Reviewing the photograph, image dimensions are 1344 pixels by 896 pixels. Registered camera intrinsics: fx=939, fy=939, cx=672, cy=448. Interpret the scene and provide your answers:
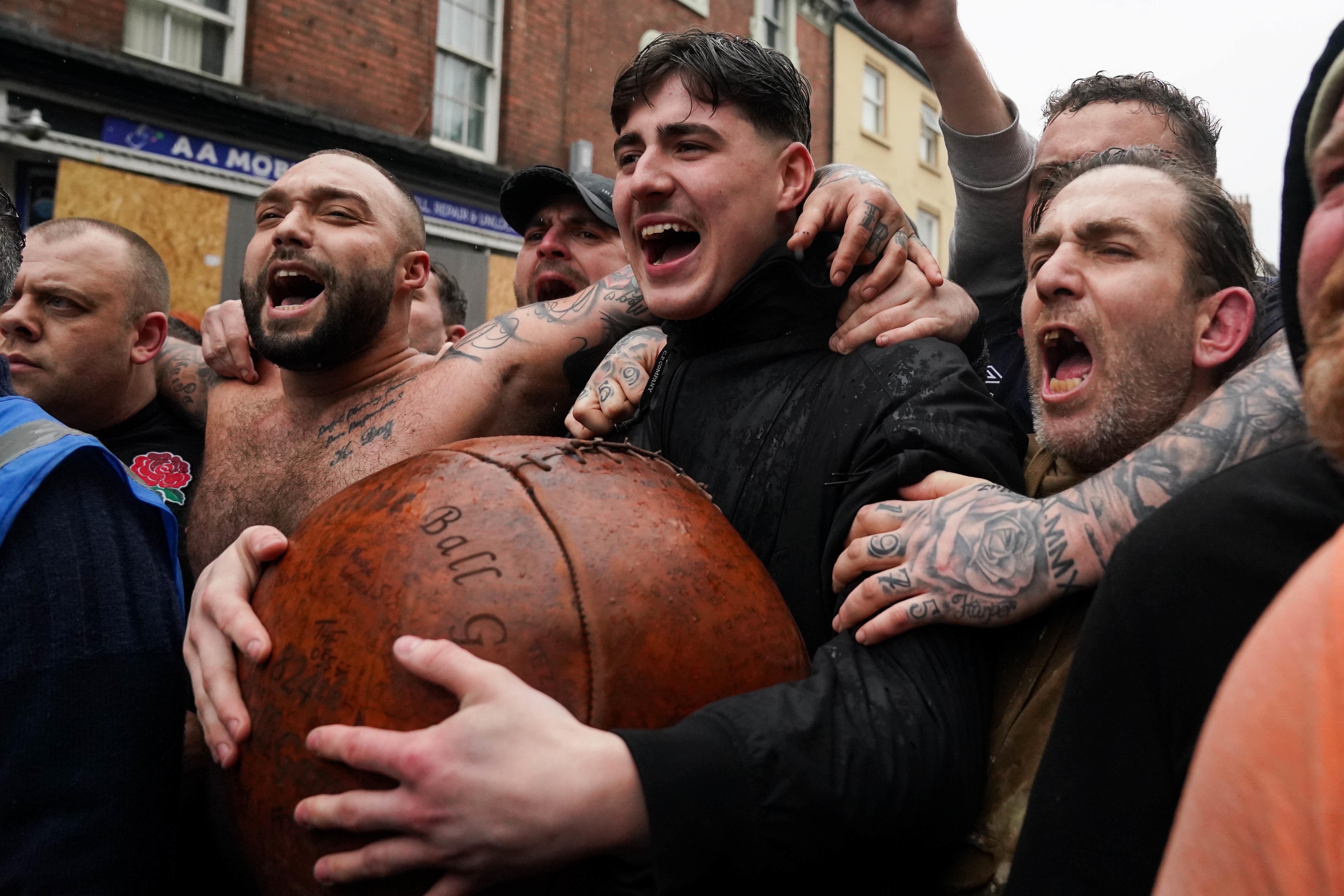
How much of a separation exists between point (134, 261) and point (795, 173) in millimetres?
3240

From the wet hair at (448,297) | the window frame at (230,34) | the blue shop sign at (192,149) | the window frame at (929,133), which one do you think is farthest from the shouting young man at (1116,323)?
the window frame at (929,133)

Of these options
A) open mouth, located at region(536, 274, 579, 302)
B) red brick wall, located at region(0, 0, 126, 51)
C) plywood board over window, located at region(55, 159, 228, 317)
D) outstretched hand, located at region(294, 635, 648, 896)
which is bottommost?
outstretched hand, located at region(294, 635, 648, 896)

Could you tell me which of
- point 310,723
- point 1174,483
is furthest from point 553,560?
point 1174,483

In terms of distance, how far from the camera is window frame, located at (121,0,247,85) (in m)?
9.96

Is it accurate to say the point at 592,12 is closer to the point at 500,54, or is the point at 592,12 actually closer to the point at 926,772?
the point at 500,54

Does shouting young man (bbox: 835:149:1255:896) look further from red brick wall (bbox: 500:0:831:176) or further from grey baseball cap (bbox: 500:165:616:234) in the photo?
red brick wall (bbox: 500:0:831:176)

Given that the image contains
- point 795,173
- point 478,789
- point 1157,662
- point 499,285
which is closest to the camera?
point 1157,662

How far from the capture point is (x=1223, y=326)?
211 cm

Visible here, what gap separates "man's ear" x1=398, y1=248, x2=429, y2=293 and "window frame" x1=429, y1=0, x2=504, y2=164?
9.50 m

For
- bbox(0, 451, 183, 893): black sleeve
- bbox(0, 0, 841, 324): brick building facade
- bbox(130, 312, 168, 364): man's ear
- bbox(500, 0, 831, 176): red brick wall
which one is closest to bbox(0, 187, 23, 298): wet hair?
bbox(0, 451, 183, 893): black sleeve

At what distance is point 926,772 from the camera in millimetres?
1556

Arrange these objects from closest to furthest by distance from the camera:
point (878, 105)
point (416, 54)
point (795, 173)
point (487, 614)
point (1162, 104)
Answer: point (487, 614) → point (795, 173) → point (1162, 104) → point (416, 54) → point (878, 105)

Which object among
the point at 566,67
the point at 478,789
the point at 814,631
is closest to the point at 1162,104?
the point at 814,631

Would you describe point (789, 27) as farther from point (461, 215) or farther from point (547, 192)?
point (547, 192)
